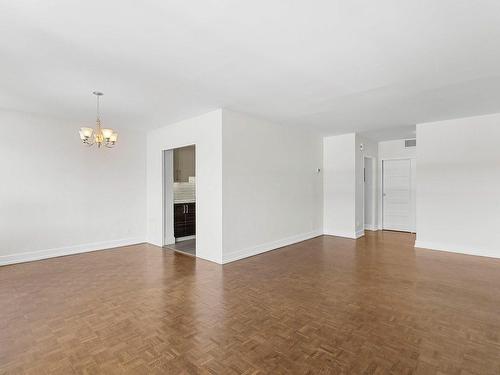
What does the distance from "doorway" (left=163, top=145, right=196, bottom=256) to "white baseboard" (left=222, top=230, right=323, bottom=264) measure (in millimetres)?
914

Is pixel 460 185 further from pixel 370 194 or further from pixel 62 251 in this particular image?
pixel 62 251

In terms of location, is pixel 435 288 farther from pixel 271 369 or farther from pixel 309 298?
pixel 271 369

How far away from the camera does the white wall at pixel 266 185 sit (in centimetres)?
475

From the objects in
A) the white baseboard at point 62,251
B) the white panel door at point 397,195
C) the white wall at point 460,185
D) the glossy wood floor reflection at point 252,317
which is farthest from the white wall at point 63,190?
the white panel door at point 397,195

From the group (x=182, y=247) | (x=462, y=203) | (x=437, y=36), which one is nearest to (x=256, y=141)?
(x=182, y=247)

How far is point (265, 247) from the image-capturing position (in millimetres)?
5418

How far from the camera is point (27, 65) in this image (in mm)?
2900

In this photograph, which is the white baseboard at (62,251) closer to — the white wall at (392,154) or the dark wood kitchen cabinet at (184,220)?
the dark wood kitchen cabinet at (184,220)

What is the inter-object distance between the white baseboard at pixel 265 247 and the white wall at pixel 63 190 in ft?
8.94

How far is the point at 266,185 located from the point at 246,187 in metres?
0.59

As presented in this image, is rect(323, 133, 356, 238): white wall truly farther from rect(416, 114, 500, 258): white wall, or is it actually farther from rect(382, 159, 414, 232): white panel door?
rect(382, 159, 414, 232): white panel door

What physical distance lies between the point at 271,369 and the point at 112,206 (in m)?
5.11

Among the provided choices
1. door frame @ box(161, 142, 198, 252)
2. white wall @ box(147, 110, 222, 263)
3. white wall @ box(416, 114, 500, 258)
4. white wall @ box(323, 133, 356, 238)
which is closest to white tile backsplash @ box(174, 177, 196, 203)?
door frame @ box(161, 142, 198, 252)

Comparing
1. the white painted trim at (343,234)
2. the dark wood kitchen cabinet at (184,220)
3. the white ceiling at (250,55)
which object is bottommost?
the white painted trim at (343,234)
